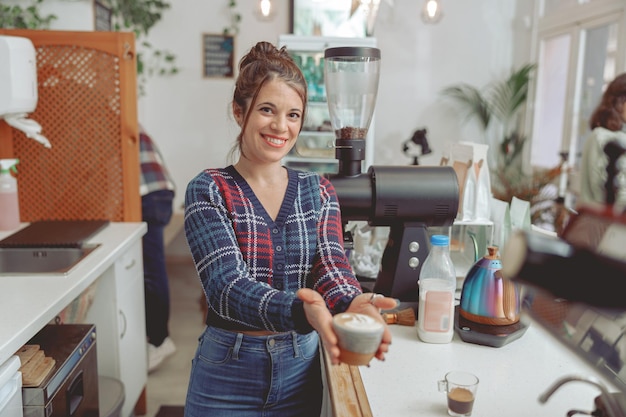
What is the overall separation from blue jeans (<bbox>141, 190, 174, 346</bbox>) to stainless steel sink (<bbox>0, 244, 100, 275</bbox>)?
0.98 m

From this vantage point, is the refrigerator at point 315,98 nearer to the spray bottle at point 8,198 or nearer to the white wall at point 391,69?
the white wall at point 391,69

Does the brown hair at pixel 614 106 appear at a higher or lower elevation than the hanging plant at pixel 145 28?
lower

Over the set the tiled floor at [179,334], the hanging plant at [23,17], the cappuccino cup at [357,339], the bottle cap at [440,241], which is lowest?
the tiled floor at [179,334]

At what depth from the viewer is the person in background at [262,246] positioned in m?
1.26

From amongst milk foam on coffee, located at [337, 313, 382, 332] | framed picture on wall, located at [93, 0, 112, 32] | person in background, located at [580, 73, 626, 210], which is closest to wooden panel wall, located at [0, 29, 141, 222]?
framed picture on wall, located at [93, 0, 112, 32]

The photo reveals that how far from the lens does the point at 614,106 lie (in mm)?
3256

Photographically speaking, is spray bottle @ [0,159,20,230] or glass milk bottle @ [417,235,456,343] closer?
glass milk bottle @ [417,235,456,343]

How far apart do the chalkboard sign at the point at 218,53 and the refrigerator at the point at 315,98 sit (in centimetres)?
69

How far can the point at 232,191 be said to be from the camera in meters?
1.30

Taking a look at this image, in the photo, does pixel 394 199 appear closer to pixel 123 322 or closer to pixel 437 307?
pixel 437 307

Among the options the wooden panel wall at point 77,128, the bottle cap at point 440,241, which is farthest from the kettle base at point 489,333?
the wooden panel wall at point 77,128

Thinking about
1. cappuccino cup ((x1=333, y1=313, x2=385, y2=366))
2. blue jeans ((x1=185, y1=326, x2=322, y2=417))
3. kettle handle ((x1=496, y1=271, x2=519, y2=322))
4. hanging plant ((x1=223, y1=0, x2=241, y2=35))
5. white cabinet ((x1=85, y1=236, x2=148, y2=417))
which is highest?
hanging plant ((x1=223, y1=0, x2=241, y2=35))

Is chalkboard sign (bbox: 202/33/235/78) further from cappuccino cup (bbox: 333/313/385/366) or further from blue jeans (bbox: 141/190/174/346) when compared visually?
cappuccino cup (bbox: 333/313/385/366)

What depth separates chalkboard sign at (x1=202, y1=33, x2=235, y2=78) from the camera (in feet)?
16.8
